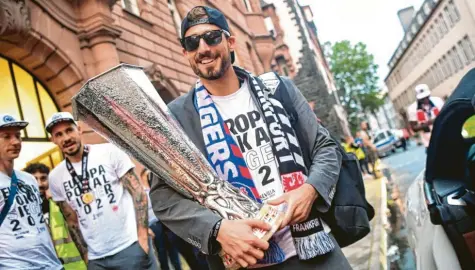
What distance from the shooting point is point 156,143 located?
1488 millimetres

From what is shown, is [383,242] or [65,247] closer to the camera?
[65,247]

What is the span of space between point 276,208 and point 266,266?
38 centimetres

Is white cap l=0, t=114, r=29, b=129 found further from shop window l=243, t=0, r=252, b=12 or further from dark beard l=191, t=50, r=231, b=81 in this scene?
shop window l=243, t=0, r=252, b=12

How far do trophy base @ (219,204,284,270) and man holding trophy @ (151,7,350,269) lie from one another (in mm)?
59

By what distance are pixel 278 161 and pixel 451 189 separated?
121 cm

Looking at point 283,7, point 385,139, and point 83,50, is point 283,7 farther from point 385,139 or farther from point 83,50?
point 83,50

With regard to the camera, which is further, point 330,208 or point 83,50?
point 83,50

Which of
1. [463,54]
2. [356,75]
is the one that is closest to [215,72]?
[463,54]

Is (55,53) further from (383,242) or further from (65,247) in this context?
(383,242)

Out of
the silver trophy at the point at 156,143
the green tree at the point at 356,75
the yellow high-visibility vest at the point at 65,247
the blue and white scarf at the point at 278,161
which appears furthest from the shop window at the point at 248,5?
the green tree at the point at 356,75

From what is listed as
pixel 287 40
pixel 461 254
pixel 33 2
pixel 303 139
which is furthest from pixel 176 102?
pixel 287 40

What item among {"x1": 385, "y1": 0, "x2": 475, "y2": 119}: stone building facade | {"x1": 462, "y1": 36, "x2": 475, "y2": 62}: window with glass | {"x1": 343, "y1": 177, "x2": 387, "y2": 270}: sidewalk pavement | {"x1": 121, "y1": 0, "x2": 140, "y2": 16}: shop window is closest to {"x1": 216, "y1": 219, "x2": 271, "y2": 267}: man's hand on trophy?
{"x1": 343, "y1": 177, "x2": 387, "y2": 270}: sidewalk pavement

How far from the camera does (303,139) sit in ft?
6.13

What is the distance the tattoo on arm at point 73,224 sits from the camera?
3.36m
